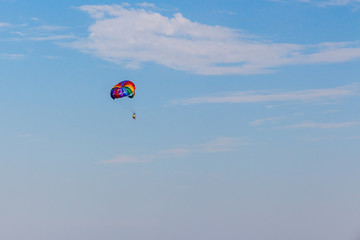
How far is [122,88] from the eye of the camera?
164 meters

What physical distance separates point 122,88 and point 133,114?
10473 millimetres

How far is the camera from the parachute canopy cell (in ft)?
534

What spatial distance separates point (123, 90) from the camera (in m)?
163

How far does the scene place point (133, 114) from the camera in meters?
171

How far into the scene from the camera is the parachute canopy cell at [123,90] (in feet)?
534
